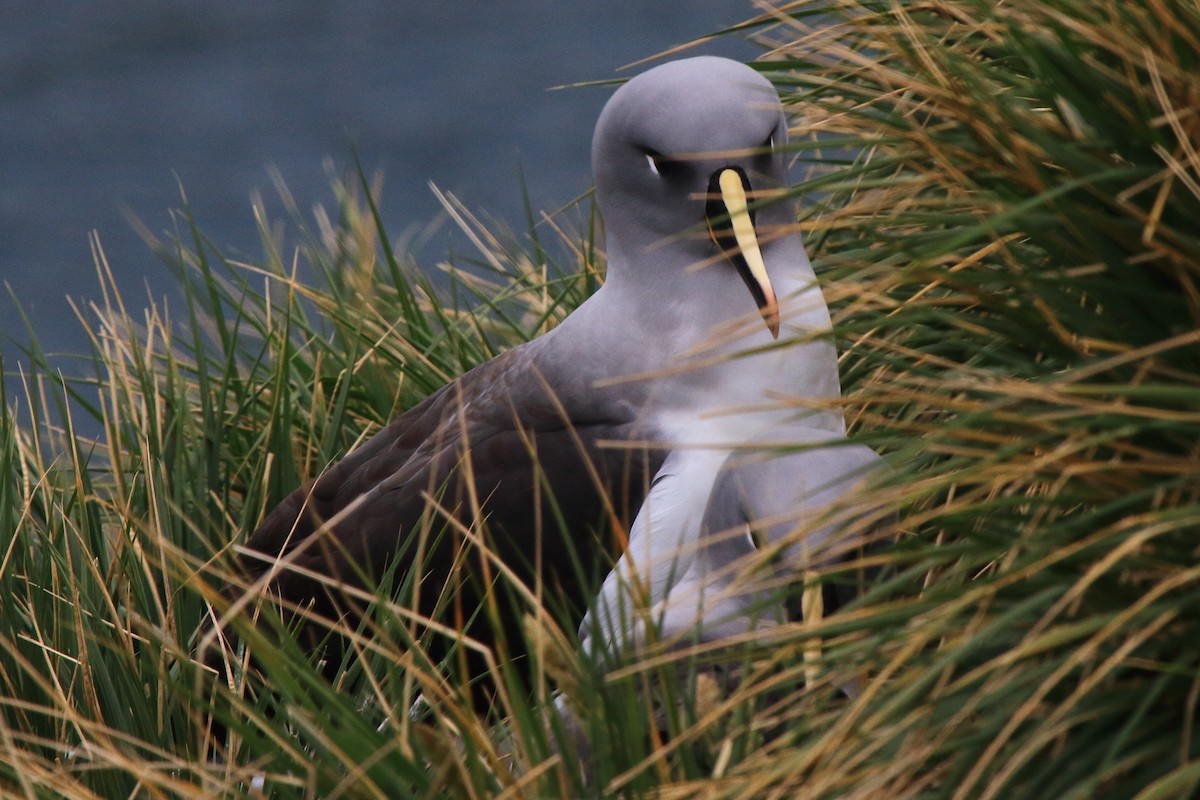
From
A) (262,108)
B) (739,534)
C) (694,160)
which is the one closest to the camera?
(739,534)

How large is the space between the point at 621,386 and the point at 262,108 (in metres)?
15.0

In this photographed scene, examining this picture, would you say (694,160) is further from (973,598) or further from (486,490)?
(973,598)

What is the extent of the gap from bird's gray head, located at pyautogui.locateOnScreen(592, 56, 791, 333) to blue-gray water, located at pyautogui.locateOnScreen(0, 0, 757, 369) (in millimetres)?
10511

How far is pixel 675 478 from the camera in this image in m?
3.04

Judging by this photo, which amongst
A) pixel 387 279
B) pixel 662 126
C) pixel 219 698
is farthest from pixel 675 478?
pixel 387 279

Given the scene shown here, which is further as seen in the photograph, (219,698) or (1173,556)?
(219,698)

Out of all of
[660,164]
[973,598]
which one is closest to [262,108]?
[660,164]

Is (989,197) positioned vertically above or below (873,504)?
above

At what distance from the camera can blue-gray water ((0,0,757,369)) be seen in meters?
15.3

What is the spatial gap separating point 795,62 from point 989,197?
132 centimetres

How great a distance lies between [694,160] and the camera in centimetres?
316

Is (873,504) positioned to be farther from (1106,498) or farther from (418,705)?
(418,705)

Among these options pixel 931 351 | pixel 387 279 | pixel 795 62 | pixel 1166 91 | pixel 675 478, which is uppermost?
pixel 1166 91

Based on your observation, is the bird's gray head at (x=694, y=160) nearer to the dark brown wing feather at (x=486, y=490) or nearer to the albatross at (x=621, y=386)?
the albatross at (x=621, y=386)
